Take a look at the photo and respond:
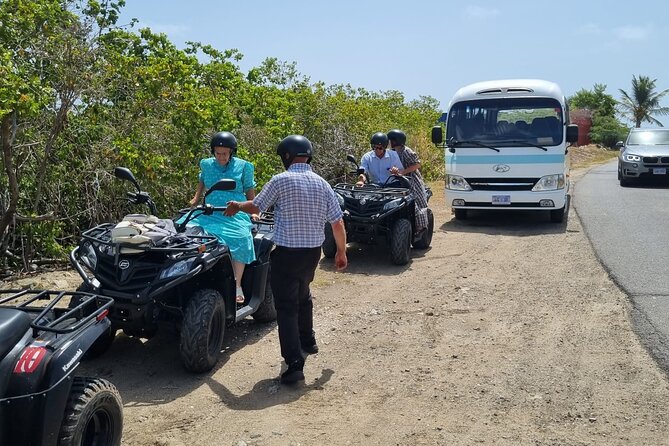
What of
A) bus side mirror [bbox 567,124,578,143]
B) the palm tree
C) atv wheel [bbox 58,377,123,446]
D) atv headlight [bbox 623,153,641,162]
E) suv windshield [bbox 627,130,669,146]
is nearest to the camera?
atv wheel [bbox 58,377,123,446]

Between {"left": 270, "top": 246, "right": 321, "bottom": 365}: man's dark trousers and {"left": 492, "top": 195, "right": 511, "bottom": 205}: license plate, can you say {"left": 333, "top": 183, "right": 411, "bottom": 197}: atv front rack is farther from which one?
{"left": 270, "top": 246, "right": 321, "bottom": 365}: man's dark trousers

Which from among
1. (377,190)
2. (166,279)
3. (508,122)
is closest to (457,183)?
(508,122)

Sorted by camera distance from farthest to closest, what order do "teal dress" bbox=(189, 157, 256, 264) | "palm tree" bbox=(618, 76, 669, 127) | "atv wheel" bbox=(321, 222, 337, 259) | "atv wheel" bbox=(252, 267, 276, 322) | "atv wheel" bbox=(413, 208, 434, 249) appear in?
"palm tree" bbox=(618, 76, 669, 127), "atv wheel" bbox=(413, 208, 434, 249), "atv wheel" bbox=(321, 222, 337, 259), "atv wheel" bbox=(252, 267, 276, 322), "teal dress" bbox=(189, 157, 256, 264)

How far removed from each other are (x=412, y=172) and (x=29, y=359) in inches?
293

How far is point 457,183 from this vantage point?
1238 centimetres

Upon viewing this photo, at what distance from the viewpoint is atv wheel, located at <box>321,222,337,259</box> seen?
911cm

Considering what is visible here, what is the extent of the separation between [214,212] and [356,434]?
2453 millimetres

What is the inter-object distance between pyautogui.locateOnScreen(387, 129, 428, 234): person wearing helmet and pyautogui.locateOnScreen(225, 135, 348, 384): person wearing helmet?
4.56 meters

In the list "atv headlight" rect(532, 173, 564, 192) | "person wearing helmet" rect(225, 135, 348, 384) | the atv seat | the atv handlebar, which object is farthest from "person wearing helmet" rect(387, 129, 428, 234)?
the atv seat

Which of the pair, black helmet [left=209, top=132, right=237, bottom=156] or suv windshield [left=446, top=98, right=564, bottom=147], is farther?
suv windshield [left=446, top=98, right=564, bottom=147]

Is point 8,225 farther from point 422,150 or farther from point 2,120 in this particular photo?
point 422,150

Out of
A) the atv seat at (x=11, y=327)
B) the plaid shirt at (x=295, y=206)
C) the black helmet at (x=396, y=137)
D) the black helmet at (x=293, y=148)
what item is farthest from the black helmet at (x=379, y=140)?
the atv seat at (x=11, y=327)

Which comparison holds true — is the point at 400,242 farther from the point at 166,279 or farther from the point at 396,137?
the point at 166,279

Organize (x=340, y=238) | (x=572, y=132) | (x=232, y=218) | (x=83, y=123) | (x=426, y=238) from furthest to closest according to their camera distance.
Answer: (x=572, y=132), (x=426, y=238), (x=83, y=123), (x=232, y=218), (x=340, y=238)
